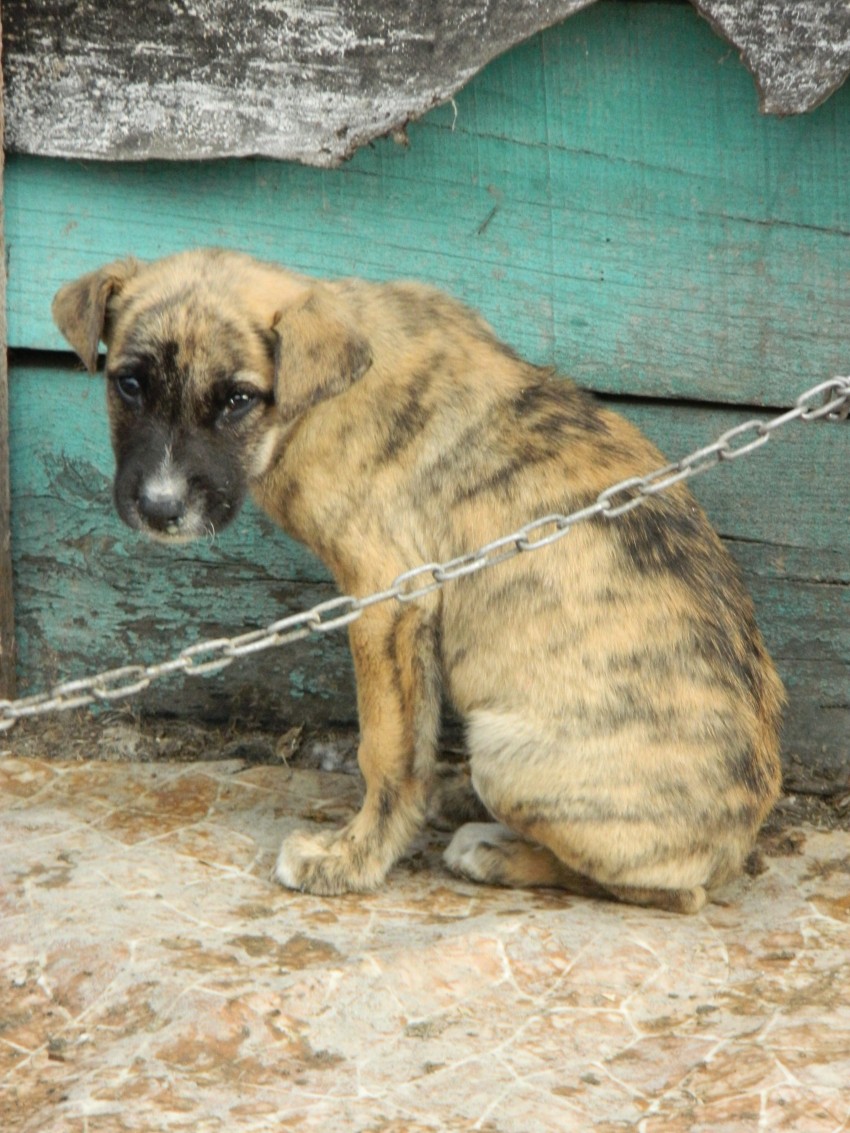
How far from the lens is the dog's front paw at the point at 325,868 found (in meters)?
4.47

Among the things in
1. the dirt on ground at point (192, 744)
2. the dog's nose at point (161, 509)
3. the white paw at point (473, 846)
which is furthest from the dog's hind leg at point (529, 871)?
the dog's nose at point (161, 509)

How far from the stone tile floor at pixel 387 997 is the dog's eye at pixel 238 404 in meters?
1.43

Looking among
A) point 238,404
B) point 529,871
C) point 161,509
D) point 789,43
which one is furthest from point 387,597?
point 789,43

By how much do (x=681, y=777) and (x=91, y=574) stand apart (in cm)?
247

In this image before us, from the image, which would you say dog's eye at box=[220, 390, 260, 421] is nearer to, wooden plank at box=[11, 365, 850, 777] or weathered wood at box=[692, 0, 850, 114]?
wooden plank at box=[11, 365, 850, 777]

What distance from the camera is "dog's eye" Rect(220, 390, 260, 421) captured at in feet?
13.4

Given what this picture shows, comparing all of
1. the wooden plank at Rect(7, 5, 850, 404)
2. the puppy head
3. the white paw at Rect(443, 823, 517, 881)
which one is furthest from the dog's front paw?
the wooden plank at Rect(7, 5, 850, 404)

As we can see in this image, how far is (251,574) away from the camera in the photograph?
18.2 ft

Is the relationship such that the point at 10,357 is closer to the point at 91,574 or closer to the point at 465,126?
the point at 91,574

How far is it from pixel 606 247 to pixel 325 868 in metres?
2.29

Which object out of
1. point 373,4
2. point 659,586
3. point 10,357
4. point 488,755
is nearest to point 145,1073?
point 488,755

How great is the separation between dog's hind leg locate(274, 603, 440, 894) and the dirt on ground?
969mm

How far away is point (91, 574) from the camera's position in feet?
18.4

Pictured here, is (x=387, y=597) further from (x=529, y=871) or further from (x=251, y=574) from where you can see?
(x=251, y=574)
